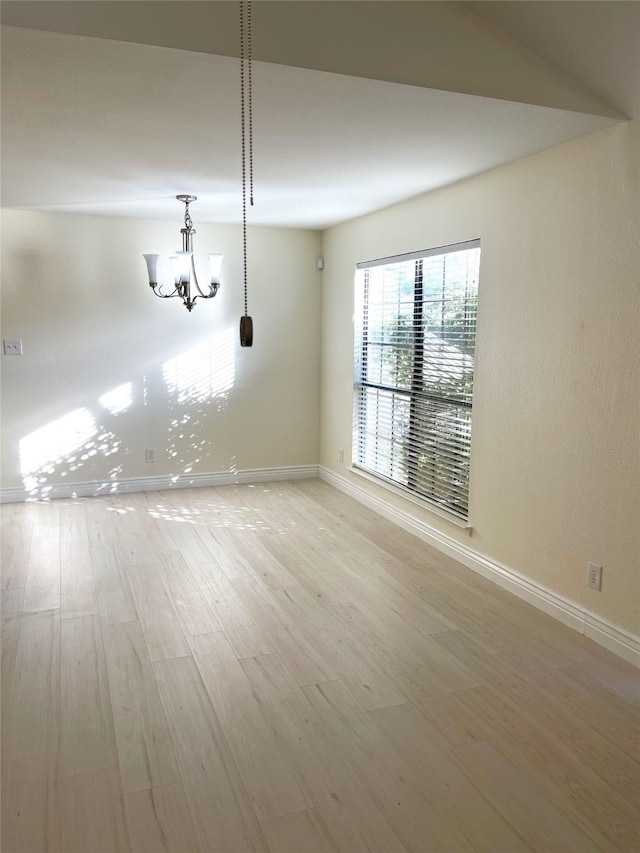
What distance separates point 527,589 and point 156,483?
3320mm

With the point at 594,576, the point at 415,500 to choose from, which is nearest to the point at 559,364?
the point at 594,576

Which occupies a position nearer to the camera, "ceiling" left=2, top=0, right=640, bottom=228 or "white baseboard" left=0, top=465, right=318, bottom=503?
"ceiling" left=2, top=0, right=640, bottom=228

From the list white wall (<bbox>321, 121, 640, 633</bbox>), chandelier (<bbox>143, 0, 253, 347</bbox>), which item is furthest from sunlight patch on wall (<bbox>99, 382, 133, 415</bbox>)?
white wall (<bbox>321, 121, 640, 633</bbox>)

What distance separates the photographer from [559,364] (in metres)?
3.12

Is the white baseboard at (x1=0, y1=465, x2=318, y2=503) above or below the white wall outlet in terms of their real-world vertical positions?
below

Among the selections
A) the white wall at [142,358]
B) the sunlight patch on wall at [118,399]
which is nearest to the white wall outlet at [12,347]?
the white wall at [142,358]

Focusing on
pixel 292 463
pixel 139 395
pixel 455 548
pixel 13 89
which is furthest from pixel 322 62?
pixel 292 463

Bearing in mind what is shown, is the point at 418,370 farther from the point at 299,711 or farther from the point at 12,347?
the point at 12,347

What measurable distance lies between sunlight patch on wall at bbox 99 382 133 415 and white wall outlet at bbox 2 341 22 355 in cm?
71

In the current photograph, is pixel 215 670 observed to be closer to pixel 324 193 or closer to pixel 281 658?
pixel 281 658

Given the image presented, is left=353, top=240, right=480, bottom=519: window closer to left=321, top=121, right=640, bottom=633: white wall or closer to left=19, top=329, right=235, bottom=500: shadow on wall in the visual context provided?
left=321, top=121, right=640, bottom=633: white wall

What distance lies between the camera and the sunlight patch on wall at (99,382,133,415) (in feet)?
17.5

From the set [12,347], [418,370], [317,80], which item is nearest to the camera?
[317,80]

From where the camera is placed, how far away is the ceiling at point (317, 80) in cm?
205
